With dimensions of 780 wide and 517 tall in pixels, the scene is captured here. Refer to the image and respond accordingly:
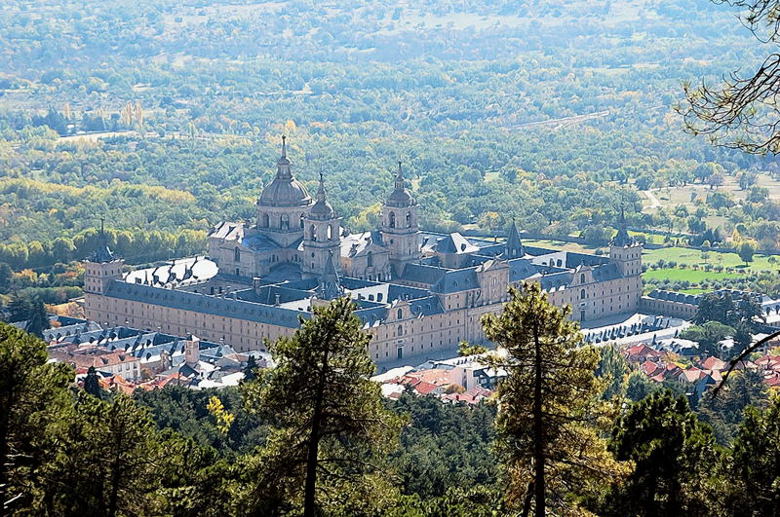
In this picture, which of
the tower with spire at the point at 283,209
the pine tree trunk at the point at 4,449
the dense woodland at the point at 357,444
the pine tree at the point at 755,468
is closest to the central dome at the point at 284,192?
the tower with spire at the point at 283,209

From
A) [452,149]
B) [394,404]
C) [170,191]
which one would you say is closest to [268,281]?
[394,404]

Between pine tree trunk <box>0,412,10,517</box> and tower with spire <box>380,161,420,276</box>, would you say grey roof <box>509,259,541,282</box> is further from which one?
pine tree trunk <box>0,412,10,517</box>

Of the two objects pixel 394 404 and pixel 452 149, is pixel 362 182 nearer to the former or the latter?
pixel 452 149

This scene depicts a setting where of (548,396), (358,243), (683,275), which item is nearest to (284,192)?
(358,243)

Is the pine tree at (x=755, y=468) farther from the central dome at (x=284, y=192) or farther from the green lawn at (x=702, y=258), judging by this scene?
the green lawn at (x=702, y=258)

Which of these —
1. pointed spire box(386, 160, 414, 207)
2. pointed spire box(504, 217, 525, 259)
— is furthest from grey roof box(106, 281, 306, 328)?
pointed spire box(504, 217, 525, 259)
